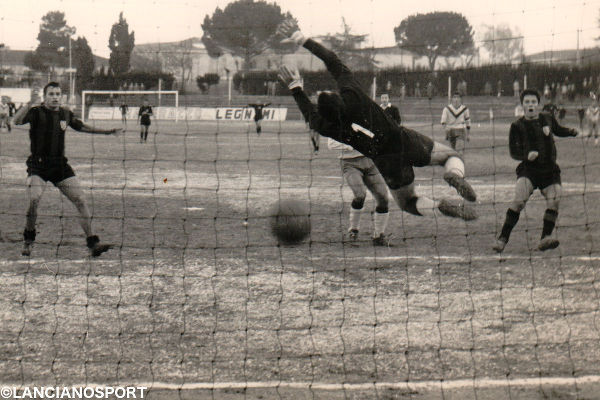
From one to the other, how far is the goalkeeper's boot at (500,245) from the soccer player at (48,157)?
466 cm

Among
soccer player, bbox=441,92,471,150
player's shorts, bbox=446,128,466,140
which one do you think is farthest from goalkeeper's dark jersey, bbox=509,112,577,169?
player's shorts, bbox=446,128,466,140

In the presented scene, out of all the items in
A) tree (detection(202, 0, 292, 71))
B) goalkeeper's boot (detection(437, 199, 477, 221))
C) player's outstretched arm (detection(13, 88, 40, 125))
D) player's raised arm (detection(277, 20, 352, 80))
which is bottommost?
goalkeeper's boot (detection(437, 199, 477, 221))

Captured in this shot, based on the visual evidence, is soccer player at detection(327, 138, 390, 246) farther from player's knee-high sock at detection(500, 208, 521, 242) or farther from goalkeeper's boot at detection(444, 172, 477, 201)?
goalkeeper's boot at detection(444, 172, 477, 201)

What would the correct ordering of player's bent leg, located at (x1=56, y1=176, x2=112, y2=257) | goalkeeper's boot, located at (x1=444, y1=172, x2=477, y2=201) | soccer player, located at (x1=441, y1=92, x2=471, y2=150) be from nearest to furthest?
goalkeeper's boot, located at (x1=444, y1=172, x2=477, y2=201), player's bent leg, located at (x1=56, y1=176, x2=112, y2=257), soccer player, located at (x1=441, y1=92, x2=471, y2=150)

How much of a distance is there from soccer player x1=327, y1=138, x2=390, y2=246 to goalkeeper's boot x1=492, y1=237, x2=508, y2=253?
1369mm

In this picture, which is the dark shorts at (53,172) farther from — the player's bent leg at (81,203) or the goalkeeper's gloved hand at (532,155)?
the goalkeeper's gloved hand at (532,155)

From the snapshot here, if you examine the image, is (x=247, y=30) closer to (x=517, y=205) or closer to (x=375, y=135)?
(x=517, y=205)

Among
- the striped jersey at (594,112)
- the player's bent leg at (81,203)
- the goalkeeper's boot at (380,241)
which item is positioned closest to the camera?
the player's bent leg at (81,203)

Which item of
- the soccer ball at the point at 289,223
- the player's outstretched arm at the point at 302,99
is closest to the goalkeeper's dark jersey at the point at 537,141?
the soccer ball at the point at 289,223

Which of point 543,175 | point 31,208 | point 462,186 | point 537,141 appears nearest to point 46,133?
point 31,208

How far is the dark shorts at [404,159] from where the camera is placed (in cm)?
632

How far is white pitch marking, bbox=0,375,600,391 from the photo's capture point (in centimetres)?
491

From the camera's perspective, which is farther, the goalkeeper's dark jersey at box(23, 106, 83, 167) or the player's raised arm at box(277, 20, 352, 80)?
the goalkeeper's dark jersey at box(23, 106, 83, 167)

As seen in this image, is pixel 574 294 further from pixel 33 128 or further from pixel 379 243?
pixel 33 128
